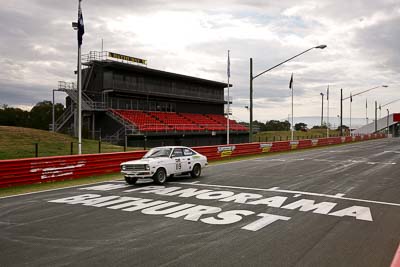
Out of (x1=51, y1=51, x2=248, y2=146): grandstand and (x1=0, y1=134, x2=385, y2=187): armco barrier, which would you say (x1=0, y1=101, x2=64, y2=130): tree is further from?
(x1=0, y1=134, x2=385, y2=187): armco barrier

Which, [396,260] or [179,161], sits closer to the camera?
[396,260]

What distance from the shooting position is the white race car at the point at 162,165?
14242 mm

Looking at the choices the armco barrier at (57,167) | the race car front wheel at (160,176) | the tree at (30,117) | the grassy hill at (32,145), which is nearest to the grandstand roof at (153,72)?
the grassy hill at (32,145)

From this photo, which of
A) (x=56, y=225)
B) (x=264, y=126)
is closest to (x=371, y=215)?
(x=56, y=225)

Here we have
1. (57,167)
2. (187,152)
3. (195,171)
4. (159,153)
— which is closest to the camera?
(159,153)

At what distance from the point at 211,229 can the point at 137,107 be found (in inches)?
1757

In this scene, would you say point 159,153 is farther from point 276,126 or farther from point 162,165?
point 276,126

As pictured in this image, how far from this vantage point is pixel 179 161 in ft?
52.0

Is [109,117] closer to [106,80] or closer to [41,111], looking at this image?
[106,80]

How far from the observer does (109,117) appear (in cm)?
4534

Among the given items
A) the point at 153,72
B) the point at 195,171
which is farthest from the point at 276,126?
the point at 195,171

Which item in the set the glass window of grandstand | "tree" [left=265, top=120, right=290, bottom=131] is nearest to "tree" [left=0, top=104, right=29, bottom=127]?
the glass window of grandstand

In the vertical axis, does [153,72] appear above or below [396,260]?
above

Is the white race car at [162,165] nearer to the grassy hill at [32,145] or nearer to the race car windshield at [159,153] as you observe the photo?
the race car windshield at [159,153]
